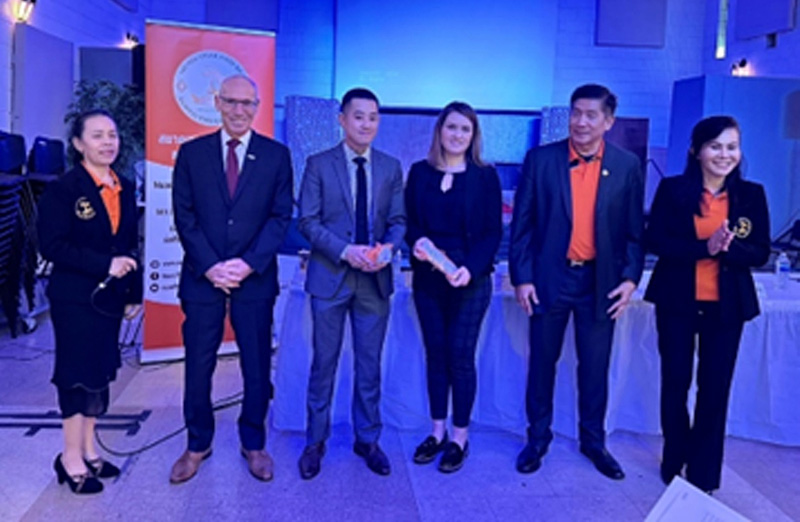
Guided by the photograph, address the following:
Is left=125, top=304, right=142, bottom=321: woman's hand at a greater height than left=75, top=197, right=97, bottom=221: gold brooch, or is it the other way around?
left=75, top=197, right=97, bottom=221: gold brooch

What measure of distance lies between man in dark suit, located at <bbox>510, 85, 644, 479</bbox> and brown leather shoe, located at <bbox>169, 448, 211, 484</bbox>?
1332 mm

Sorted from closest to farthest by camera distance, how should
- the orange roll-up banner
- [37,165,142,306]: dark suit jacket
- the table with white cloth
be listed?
[37,165,142,306]: dark suit jacket
the table with white cloth
the orange roll-up banner

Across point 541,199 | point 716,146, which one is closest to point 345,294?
point 541,199

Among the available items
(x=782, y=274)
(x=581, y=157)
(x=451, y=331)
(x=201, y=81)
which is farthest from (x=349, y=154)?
(x=782, y=274)

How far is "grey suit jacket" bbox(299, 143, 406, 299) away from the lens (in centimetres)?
277

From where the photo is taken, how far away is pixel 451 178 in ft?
9.25

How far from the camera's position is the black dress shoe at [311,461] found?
9.25 ft

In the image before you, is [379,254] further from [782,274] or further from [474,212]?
[782,274]

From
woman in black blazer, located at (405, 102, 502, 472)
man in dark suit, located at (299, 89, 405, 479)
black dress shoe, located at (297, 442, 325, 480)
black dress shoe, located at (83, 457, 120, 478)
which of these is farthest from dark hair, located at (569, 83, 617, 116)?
black dress shoe, located at (83, 457, 120, 478)

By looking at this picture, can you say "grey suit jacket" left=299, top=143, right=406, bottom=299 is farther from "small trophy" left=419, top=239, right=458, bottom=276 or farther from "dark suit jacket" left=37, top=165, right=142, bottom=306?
"dark suit jacket" left=37, top=165, right=142, bottom=306

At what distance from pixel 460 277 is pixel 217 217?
3.16 feet

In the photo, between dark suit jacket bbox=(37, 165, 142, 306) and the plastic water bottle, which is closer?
dark suit jacket bbox=(37, 165, 142, 306)

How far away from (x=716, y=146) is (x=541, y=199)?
0.67 m

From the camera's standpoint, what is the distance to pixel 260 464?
282 centimetres
